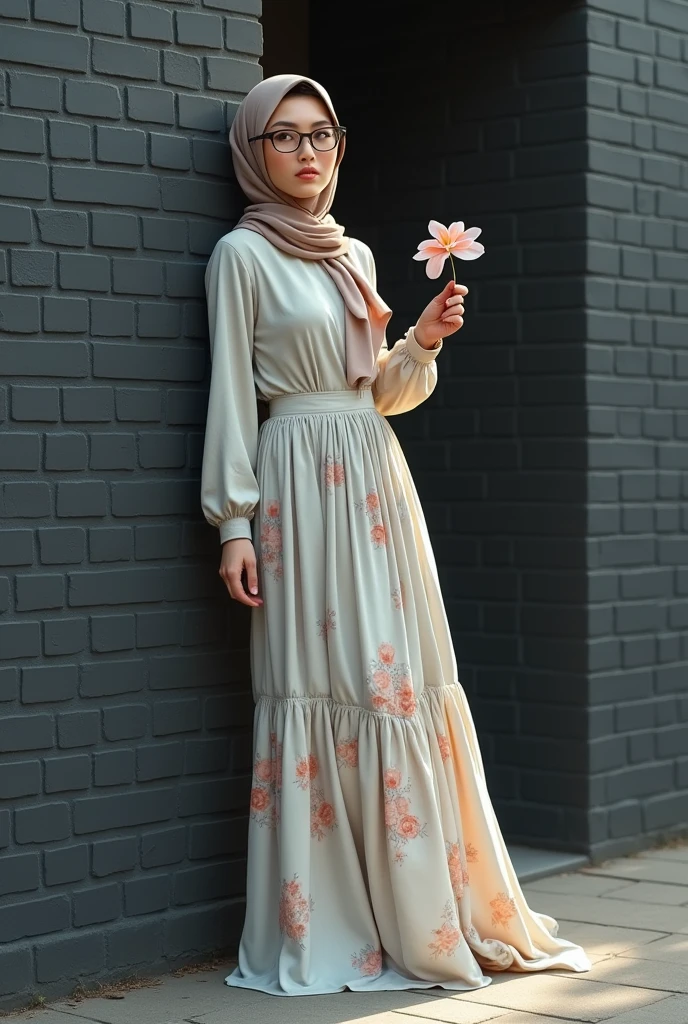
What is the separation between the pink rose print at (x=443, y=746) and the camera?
391 cm

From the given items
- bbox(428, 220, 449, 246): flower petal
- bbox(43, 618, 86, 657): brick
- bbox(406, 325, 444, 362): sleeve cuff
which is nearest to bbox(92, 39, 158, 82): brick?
bbox(428, 220, 449, 246): flower petal

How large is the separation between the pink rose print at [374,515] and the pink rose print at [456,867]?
764 millimetres

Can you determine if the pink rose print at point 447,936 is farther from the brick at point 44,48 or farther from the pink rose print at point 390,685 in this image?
the brick at point 44,48

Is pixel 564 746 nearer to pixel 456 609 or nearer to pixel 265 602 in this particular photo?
pixel 456 609

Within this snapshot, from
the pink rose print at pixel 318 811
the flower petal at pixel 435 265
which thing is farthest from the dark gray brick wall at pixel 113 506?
the flower petal at pixel 435 265

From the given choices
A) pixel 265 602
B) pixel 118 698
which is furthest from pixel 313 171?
pixel 118 698

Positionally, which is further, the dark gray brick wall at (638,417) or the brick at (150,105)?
the dark gray brick wall at (638,417)

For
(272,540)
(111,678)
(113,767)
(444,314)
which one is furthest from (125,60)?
(113,767)

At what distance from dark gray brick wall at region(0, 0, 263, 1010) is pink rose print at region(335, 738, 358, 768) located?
39 centimetres

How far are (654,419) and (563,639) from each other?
2.80ft

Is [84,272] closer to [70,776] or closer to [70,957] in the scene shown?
[70,776]

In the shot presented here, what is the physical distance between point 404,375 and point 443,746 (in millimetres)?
954

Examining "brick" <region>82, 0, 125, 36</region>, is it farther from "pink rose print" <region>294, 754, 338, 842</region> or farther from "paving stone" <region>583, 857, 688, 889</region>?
"paving stone" <region>583, 857, 688, 889</region>

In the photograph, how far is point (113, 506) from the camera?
3816mm
